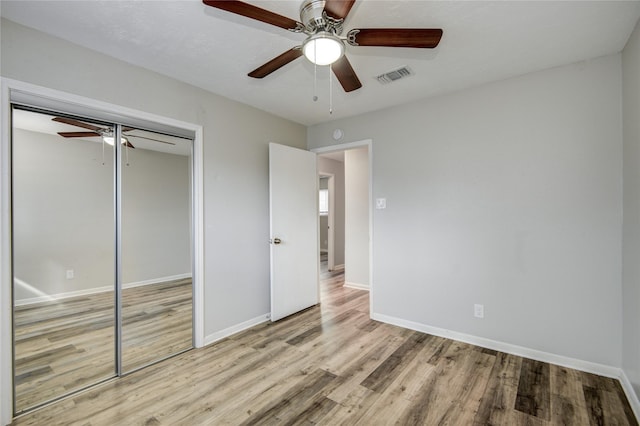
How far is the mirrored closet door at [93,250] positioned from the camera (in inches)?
80.6

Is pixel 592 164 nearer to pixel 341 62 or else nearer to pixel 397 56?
pixel 397 56

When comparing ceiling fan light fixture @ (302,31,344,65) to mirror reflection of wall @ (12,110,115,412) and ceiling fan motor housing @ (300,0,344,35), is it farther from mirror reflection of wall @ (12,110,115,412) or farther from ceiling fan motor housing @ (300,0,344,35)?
mirror reflection of wall @ (12,110,115,412)

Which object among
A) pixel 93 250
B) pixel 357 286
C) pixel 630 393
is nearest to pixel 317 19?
pixel 93 250

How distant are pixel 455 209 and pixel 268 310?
2376 millimetres

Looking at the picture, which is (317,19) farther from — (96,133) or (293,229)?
(293,229)

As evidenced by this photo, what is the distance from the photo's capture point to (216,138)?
9.95 feet

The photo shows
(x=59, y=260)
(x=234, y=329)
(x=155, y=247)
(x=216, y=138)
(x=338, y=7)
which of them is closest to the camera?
(x=338, y=7)

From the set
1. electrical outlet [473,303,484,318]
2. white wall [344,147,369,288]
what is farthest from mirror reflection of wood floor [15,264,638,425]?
white wall [344,147,369,288]

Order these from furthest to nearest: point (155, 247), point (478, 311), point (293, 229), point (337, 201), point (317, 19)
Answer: point (337, 201) < point (293, 229) < point (478, 311) < point (155, 247) < point (317, 19)

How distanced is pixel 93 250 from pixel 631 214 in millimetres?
3942

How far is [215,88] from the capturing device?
290 cm

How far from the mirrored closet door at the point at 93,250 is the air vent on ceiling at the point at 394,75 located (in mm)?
1924

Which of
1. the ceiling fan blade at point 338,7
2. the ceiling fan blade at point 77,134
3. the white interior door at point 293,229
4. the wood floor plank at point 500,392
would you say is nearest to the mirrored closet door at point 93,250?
the ceiling fan blade at point 77,134

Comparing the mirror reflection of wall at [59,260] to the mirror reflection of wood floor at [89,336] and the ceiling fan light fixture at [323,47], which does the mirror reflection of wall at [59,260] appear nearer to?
the mirror reflection of wood floor at [89,336]
